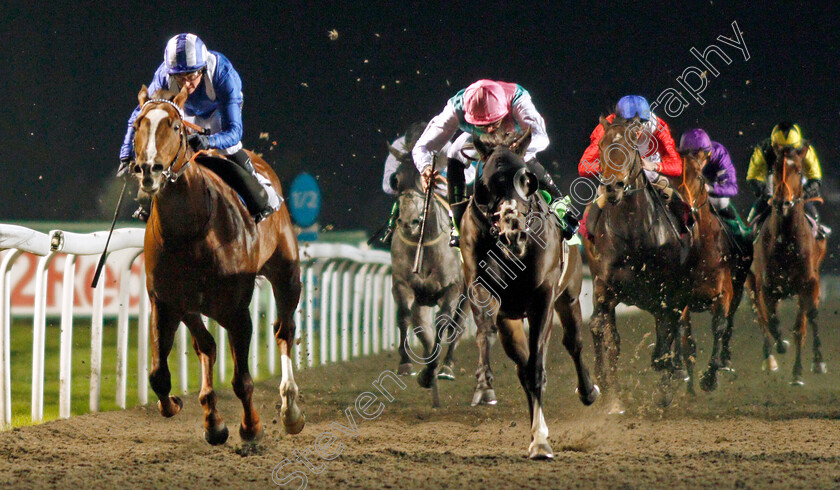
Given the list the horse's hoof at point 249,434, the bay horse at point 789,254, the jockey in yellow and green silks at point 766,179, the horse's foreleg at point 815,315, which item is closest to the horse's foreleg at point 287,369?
the horse's hoof at point 249,434

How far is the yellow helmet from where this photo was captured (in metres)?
6.80

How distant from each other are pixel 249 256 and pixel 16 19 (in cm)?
1172

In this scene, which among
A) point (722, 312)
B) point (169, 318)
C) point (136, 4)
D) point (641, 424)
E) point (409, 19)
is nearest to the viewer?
point (169, 318)

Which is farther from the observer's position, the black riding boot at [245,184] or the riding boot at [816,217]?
the riding boot at [816,217]

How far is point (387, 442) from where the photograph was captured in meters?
4.52

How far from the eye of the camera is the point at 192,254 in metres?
3.93

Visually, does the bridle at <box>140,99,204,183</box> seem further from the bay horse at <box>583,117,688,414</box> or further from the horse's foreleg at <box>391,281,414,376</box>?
the horse's foreleg at <box>391,281,414,376</box>

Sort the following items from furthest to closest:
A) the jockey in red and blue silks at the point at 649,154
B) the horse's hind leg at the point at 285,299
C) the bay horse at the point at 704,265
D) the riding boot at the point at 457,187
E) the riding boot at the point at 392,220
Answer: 1. the riding boot at the point at 392,220
2. the bay horse at the point at 704,265
3. the jockey in red and blue silks at the point at 649,154
4. the horse's hind leg at the point at 285,299
5. the riding boot at the point at 457,187

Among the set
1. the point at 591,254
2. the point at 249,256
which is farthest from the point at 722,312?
the point at 249,256

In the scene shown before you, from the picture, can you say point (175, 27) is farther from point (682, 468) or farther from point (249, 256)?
point (682, 468)


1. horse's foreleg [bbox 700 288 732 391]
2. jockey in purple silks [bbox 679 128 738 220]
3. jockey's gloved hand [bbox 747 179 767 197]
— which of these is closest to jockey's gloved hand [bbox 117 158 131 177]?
horse's foreleg [bbox 700 288 732 391]

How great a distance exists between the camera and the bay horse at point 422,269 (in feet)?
22.8

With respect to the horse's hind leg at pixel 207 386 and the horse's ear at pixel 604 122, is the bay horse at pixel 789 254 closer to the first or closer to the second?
the horse's ear at pixel 604 122

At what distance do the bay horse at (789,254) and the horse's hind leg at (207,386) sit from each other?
442cm
